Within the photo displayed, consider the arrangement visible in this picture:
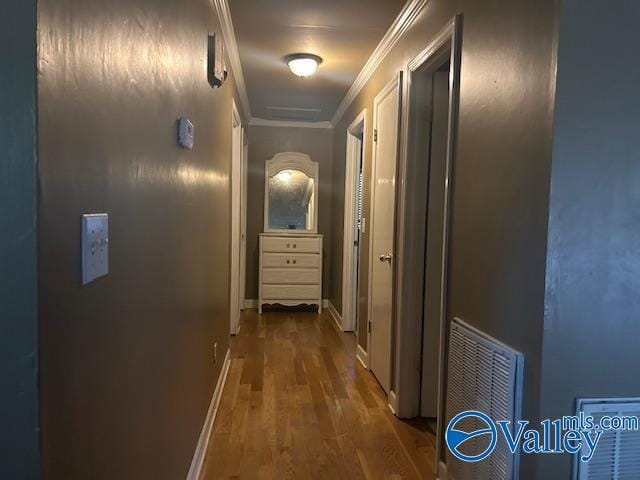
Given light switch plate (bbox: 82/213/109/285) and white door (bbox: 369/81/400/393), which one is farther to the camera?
white door (bbox: 369/81/400/393)

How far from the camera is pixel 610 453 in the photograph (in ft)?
4.44

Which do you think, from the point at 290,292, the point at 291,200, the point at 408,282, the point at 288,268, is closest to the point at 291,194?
the point at 291,200

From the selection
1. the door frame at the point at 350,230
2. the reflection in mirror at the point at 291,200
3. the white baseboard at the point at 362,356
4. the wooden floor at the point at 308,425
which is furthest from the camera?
the reflection in mirror at the point at 291,200

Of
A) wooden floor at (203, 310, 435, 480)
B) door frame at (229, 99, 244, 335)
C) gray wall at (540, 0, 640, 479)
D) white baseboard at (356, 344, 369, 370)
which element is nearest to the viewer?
gray wall at (540, 0, 640, 479)

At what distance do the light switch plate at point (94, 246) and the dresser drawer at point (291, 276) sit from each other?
4514 mm

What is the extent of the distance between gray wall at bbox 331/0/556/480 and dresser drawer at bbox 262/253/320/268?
3.53m

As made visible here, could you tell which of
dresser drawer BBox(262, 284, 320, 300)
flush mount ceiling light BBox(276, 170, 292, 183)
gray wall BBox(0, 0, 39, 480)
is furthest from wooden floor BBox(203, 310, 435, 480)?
flush mount ceiling light BBox(276, 170, 292, 183)

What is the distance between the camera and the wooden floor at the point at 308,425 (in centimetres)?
218

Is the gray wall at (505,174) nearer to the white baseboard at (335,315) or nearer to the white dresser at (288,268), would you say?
the white baseboard at (335,315)

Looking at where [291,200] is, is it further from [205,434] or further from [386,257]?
[205,434]

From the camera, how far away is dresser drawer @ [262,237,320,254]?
5387 millimetres

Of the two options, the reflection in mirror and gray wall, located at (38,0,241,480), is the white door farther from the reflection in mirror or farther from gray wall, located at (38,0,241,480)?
the reflection in mirror

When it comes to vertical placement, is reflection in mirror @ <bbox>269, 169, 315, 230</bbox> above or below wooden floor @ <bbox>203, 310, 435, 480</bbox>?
above

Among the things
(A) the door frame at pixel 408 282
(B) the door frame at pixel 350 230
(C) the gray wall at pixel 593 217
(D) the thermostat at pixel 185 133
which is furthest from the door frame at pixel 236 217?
(C) the gray wall at pixel 593 217
